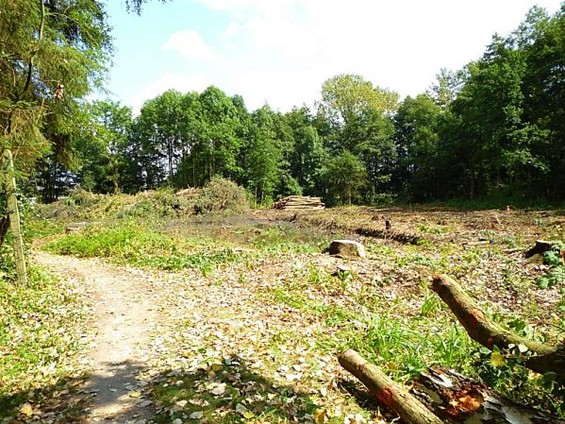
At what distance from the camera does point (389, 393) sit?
11.2 ft

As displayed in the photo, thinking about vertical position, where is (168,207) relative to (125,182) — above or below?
below

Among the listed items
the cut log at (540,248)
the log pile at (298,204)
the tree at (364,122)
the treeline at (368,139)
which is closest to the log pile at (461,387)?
the cut log at (540,248)

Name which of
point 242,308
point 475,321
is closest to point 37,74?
point 242,308

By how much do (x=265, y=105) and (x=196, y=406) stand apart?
49832mm

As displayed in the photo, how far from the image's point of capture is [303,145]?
4788cm

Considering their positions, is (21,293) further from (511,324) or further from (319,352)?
(511,324)

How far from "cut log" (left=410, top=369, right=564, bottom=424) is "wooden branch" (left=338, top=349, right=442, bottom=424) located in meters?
0.29

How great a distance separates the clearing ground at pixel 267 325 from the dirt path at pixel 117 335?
22 mm

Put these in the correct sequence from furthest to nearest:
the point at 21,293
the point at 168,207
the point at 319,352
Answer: the point at 168,207 → the point at 21,293 → the point at 319,352

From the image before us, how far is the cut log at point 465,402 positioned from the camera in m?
3.07

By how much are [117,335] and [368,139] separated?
4211 centimetres

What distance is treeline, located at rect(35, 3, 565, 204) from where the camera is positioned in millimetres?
24859

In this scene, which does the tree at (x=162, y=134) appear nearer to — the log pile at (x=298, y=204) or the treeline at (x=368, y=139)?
the treeline at (x=368, y=139)

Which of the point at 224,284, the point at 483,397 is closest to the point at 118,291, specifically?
the point at 224,284
